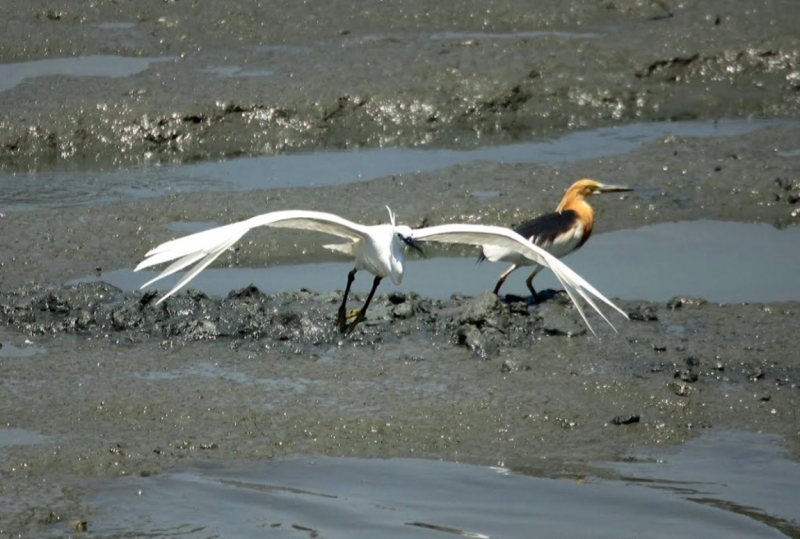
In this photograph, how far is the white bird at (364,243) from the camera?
657cm

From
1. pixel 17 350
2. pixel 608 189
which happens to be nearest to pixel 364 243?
pixel 17 350

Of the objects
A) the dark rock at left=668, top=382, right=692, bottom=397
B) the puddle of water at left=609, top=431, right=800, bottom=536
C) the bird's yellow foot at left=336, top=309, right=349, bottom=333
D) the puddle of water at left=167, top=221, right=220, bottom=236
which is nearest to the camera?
the puddle of water at left=609, top=431, right=800, bottom=536

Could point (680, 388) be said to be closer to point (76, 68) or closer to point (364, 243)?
point (364, 243)

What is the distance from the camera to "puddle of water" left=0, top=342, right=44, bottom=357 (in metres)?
8.66

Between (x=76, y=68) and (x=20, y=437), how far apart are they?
877 centimetres

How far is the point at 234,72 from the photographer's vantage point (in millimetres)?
15180

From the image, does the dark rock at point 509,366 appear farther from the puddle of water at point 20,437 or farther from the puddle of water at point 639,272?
the puddle of water at point 20,437

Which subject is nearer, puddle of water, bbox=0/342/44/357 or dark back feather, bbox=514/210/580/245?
puddle of water, bbox=0/342/44/357

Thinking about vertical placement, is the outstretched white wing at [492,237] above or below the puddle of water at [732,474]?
above

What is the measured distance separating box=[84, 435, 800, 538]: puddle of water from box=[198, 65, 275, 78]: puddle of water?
8.38 meters

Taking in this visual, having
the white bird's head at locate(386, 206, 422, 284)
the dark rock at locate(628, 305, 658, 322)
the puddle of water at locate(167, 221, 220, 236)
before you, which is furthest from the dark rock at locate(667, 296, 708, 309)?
the puddle of water at locate(167, 221, 220, 236)

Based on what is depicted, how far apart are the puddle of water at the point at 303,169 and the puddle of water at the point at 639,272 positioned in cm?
199

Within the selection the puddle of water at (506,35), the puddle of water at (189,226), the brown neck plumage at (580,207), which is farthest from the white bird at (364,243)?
the puddle of water at (506,35)

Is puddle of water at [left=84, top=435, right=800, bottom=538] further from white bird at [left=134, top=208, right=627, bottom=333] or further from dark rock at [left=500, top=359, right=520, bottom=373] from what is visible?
dark rock at [left=500, top=359, right=520, bottom=373]
